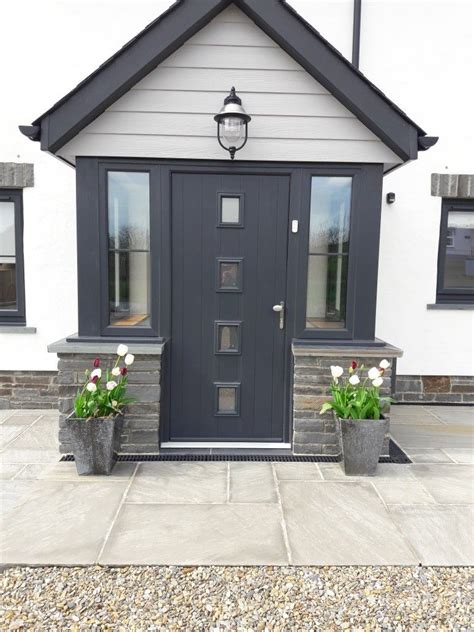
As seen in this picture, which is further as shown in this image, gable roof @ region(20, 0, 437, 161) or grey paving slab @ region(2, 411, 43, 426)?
grey paving slab @ region(2, 411, 43, 426)

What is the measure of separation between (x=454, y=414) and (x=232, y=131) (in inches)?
151

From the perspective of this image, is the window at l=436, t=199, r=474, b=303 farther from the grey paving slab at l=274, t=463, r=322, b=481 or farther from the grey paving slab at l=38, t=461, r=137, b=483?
the grey paving slab at l=38, t=461, r=137, b=483

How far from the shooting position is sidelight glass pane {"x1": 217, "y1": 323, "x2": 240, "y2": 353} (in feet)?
12.1

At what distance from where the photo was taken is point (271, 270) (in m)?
3.64

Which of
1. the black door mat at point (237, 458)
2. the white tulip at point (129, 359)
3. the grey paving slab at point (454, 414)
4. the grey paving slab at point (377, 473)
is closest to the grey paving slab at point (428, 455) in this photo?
the black door mat at point (237, 458)

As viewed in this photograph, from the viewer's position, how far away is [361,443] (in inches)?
128

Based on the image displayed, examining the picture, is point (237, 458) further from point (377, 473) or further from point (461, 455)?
point (461, 455)

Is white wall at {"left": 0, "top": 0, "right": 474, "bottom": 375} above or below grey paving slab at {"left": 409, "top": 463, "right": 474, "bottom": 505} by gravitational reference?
above

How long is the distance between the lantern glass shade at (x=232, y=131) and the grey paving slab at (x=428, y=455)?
2.98 m

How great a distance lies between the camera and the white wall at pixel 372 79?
15.0 ft

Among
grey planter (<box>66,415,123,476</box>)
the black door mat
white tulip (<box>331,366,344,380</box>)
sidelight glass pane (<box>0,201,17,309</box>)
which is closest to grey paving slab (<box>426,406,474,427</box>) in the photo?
the black door mat

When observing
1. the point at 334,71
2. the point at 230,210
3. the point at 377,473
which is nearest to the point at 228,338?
the point at 230,210

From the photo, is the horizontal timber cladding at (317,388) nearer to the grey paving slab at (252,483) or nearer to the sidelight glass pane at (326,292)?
the sidelight glass pane at (326,292)

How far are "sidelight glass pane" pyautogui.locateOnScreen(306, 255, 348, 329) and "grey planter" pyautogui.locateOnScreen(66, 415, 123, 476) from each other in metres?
1.81
